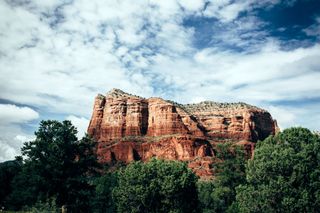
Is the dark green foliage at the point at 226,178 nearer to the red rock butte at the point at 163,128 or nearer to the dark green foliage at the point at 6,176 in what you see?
the dark green foliage at the point at 6,176

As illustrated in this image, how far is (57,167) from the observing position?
141 ft

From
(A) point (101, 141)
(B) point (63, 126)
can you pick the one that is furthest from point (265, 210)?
(A) point (101, 141)

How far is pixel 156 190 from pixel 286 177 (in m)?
19.1

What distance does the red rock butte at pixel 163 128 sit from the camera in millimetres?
163000

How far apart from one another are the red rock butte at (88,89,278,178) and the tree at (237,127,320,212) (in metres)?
110

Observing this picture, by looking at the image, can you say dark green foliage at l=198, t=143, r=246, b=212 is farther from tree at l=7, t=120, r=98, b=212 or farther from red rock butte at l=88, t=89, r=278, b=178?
red rock butte at l=88, t=89, r=278, b=178

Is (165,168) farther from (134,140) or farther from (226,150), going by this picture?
(134,140)

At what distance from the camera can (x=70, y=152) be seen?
45219 mm

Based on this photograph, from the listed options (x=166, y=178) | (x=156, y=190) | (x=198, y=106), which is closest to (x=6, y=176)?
(x=156, y=190)

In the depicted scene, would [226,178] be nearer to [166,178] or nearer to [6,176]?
[166,178]

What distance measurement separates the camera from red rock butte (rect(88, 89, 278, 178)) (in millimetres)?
163000

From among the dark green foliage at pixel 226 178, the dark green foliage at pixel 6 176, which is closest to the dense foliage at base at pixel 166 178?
the dark green foliage at pixel 226 178

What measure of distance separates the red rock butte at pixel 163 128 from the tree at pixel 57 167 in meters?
113

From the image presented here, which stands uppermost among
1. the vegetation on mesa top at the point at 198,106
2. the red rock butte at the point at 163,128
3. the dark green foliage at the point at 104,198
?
the vegetation on mesa top at the point at 198,106
